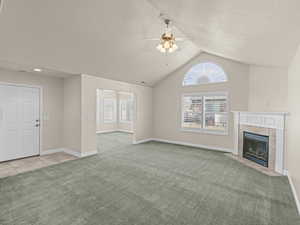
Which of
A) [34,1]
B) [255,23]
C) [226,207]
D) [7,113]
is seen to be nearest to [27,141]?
[7,113]

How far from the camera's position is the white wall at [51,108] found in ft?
15.1

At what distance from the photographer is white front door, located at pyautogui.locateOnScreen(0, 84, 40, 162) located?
13.1 ft

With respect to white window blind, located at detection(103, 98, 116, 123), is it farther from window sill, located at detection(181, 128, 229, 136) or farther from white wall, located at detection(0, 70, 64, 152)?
window sill, located at detection(181, 128, 229, 136)

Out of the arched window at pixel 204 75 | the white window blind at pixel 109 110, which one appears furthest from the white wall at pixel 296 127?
the white window blind at pixel 109 110

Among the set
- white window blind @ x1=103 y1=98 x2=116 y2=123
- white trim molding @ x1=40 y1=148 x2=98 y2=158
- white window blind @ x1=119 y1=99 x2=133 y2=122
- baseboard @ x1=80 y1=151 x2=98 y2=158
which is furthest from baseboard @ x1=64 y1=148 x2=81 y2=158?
white window blind @ x1=119 y1=99 x2=133 y2=122

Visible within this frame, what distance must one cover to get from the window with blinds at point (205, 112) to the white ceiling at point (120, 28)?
236 cm

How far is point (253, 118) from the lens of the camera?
4160mm

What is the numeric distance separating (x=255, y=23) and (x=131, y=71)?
3.83 meters

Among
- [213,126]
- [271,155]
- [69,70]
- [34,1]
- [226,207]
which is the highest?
[34,1]

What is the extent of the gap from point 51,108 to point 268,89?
6.94m

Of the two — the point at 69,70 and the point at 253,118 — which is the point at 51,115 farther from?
the point at 253,118

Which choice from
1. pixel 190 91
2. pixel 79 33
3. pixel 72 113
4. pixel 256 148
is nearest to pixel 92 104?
pixel 72 113

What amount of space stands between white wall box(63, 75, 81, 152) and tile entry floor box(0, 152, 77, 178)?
1.41 ft

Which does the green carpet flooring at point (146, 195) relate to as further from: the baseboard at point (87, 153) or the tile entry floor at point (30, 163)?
the baseboard at point (87, 153)
